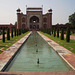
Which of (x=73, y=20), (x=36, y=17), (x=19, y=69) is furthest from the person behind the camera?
(x=36, y=17)

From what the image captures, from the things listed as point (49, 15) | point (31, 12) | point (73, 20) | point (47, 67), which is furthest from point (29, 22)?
point (47, 67)

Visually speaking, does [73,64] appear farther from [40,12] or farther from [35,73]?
[40,12]

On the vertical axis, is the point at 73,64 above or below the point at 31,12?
below

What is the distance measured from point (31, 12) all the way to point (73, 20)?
10.1 meters

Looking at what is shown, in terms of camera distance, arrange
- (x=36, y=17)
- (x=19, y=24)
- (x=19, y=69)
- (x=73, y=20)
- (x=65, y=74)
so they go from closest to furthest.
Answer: (x=65, y=74), (x=19, y=69), (x=73, y=20), (x=19, y=24), (x=36, y=17)

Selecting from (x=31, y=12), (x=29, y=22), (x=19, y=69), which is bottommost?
(x=19, y=69)

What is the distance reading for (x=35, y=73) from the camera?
3.17 metres

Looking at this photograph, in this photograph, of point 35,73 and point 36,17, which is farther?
point 36,17

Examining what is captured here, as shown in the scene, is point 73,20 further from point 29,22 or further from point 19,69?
point 19,69

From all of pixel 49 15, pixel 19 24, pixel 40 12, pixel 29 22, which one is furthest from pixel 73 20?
pixel 19 24

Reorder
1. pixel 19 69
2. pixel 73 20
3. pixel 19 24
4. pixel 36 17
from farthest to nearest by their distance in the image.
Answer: pixel 36 17 < pixel 19 24 < pixel 73 20 < pixel 19 69

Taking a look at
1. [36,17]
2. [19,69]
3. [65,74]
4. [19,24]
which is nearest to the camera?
[65,74]

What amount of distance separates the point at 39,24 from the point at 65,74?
32842 mm

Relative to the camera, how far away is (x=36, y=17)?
3806 centimetres
